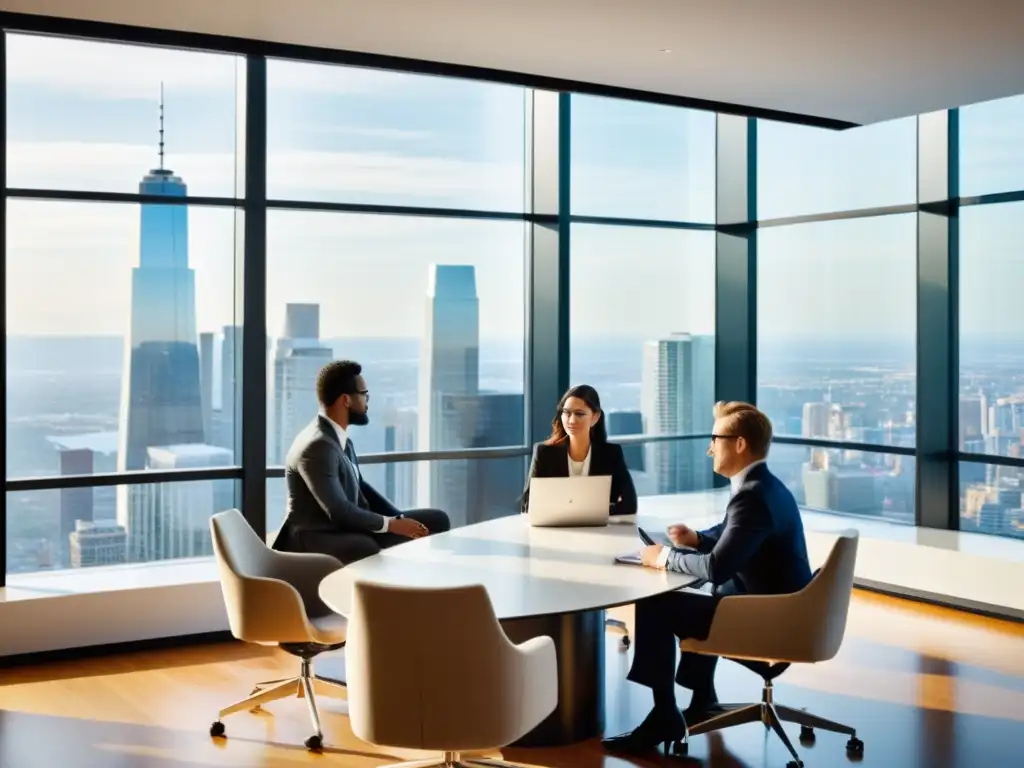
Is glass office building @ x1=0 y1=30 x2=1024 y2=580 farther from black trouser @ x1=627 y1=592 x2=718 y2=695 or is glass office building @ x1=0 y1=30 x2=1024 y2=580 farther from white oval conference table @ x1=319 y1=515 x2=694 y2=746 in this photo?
black trouser @ x1=627 y1=592 x2=718 y2=695

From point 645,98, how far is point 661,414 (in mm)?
3199

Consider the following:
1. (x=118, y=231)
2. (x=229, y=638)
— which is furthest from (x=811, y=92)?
(x=229, y=638)

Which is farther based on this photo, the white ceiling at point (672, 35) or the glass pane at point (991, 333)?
the glass pane at point (991, 333)

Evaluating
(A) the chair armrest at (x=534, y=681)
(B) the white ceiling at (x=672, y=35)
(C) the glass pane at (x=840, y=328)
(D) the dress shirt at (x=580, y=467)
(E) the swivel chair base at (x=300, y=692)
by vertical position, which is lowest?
(E) the swivel chair base at (x=300, y=692)

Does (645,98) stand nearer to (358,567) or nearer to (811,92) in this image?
(811,92)

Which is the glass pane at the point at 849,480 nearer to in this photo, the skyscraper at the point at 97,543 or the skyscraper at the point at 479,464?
the skyscraper at the point at 479,464

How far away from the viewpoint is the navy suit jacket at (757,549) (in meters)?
4.38

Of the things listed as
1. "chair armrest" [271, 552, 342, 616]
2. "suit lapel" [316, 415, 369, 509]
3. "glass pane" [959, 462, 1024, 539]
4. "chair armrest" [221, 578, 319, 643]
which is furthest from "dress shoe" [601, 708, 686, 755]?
"glass pane" [959, 462, 1024, 539]

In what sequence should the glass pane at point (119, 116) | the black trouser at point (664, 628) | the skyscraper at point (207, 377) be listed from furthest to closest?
the skyscraper at point (207, 377)
the glass pane at point (119, 116)
the black trouser at point (664, 628)

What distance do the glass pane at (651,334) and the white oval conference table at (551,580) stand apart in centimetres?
308

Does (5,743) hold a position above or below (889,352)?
below

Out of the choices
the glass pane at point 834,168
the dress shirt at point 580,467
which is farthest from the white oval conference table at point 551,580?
the glass pane at point 834,168

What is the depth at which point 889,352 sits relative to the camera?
8.29 metres

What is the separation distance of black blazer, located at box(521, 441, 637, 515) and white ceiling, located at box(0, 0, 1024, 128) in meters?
1.87
